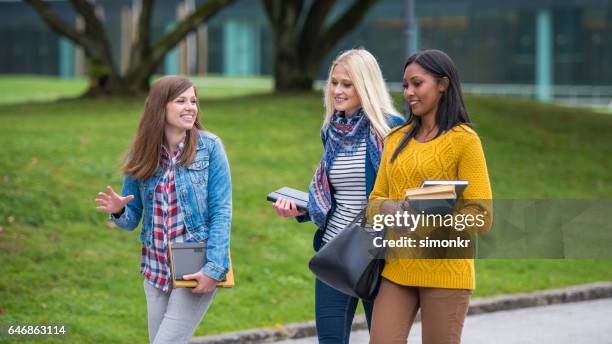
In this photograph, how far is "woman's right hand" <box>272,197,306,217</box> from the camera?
5.68 meters

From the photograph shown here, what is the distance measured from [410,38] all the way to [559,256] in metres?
7.36

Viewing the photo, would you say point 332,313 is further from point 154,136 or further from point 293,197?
point 154,136

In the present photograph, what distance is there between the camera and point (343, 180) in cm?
567

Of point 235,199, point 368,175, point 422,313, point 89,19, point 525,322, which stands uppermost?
point 89,19

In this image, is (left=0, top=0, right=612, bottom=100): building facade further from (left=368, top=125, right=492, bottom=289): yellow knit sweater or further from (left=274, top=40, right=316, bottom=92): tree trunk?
(left=368, top=125, right=492, bottom=289): yellow knit sweater

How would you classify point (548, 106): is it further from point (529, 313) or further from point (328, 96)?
point (328, 96)

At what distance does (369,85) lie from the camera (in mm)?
5691

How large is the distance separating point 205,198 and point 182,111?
44 cm

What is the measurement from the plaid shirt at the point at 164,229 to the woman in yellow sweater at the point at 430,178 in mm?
1018

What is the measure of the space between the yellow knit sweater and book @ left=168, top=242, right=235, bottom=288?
954 mm

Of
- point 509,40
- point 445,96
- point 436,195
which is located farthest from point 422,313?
point 509,40

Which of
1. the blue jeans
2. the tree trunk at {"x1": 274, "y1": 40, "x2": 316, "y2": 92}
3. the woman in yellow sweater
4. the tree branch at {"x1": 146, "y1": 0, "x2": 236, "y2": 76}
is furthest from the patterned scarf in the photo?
the tree trunk at {"x1": 274, "y1": 40, "x2": 316, "y2": 92}

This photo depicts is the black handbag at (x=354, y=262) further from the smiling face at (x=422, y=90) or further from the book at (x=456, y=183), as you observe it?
the smiling face at (x=422, y=90)

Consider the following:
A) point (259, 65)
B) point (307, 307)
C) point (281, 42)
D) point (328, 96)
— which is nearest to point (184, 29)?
point (281, 42)
